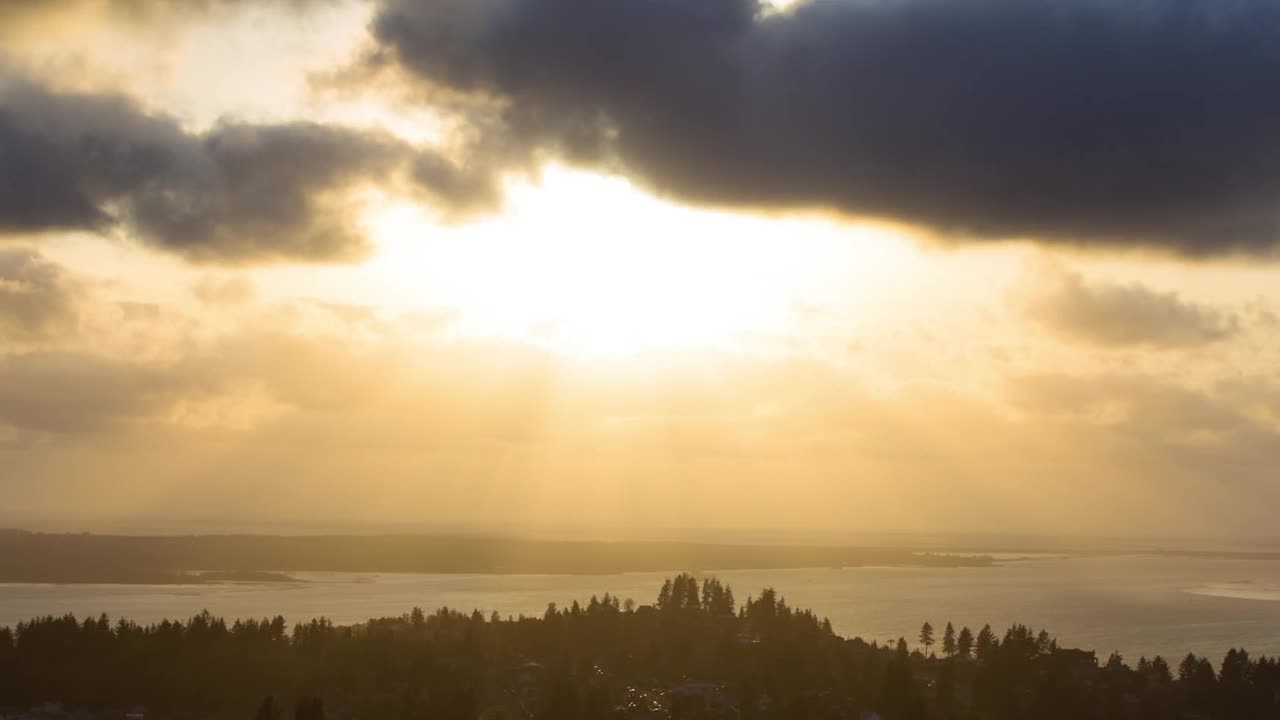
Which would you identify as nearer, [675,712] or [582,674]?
[675,712]

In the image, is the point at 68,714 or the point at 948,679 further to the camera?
the point at 948,679

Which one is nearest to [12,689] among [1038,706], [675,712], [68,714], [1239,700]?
[68,714]

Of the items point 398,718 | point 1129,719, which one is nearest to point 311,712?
point 398,718

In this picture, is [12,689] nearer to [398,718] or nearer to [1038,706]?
[398,718]

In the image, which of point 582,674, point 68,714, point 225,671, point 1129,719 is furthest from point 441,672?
point 1129,719

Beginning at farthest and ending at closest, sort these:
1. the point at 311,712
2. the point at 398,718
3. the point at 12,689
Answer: the point at 12,689 → the point at 398,718 → the point at 311,712

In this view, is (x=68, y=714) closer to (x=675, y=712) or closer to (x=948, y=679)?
(x=675, y=712)

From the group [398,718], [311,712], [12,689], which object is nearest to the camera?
[311,712]

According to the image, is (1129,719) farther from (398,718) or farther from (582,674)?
(398,718)
